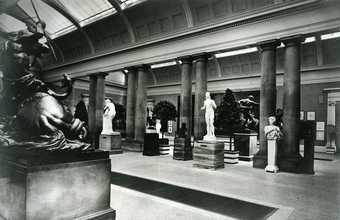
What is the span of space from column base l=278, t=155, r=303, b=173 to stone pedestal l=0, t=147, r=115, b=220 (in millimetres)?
7646

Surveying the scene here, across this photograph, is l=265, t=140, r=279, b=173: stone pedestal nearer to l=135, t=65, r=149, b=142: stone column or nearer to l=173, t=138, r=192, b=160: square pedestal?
l=173, t=138, r=192, b=160: square pedestal

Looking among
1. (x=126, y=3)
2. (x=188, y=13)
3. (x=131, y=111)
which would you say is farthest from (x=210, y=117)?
(x=126, y=3)

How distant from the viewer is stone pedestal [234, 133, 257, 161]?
12.1 m

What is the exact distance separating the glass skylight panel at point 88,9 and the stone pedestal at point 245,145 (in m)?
10.7

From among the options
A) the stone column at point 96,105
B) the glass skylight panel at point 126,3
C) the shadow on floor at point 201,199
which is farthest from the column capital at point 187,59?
the shadow on floor at point 201,199

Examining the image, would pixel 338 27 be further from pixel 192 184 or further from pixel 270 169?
pixel 192 184

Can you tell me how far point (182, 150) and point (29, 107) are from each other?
8.96 meters

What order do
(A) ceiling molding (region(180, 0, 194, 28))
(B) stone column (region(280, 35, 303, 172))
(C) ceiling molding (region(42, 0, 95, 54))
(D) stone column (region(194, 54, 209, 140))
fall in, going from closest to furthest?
(B) stone column (region(280, 35, 303, 172)) < (D) stone column (region(194, 54, 209, 140)) < (A) ceiling molding (region(180, 0, 194, 28)) < (C) ceiling molding (region(42, 0, 95, 54))

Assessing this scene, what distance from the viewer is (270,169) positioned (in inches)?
349

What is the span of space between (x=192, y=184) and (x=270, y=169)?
3.89 m

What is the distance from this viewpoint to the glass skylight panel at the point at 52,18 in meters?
14.9

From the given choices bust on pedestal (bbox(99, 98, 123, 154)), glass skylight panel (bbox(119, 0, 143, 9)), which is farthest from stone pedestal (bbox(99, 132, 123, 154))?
glass skylight panel (bbox(119, 0, 143, 9))

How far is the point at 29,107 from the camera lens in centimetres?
313

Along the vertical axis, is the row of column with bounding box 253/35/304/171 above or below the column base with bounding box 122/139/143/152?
above
